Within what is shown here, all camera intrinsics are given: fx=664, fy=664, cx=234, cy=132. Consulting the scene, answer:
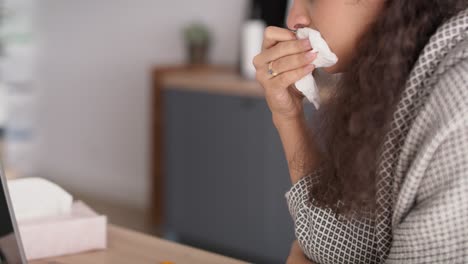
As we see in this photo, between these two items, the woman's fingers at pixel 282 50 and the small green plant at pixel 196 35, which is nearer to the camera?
the woman's fingers at pixel 282 50

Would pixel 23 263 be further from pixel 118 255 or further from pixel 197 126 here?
pixel 197 126

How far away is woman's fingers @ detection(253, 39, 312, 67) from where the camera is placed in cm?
105

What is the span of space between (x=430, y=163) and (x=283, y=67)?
0.34 meters

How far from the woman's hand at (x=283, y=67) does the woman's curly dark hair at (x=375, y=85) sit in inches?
3.7

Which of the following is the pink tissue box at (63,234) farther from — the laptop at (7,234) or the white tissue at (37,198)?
the laptop at (7,234)

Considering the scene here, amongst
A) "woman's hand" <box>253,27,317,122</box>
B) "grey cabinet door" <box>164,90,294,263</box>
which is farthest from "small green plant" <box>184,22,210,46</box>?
"woman's hand" <box>253,27,317,122</box>

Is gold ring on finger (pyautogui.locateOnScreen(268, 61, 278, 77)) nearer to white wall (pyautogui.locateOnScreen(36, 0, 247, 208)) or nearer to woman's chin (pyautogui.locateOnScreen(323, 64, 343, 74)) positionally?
woman's chin (pyautogui.locateOnScreen(323, 64, 343, 74))

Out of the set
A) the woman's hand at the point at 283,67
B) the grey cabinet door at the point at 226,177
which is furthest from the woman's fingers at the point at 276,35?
the grey cabinet door at the point at 226,177

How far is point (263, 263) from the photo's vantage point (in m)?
3.01

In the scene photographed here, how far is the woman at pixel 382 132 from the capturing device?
32.2 inches

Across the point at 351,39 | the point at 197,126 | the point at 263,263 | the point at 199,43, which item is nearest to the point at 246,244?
the point at 263,263

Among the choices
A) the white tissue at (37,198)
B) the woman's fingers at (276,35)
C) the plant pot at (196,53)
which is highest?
the woman's fingers at (276,35)

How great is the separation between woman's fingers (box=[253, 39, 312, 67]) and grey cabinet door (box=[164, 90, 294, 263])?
1735 mm

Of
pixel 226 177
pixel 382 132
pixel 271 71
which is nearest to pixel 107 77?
pixel 226 177
